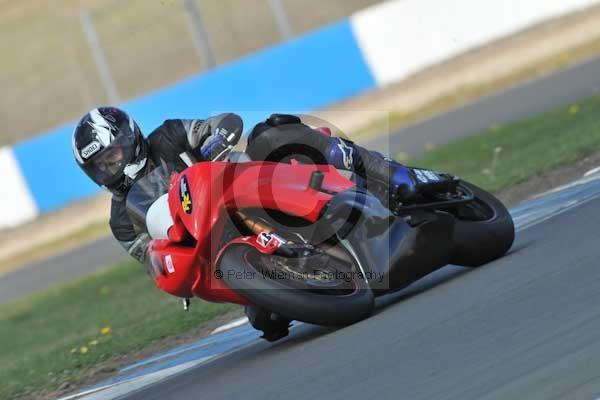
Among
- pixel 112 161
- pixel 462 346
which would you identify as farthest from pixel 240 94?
pixel 462 346

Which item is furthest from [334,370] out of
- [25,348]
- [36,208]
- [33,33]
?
[33,33]

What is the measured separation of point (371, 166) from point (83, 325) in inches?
239

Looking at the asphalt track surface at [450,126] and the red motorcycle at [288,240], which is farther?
the asphalt track surface at [450,126]

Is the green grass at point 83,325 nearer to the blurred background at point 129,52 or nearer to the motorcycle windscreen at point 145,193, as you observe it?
the motorcycle windscreen at point 145,193

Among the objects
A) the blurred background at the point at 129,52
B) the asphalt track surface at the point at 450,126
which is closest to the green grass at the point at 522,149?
the asphalt track surface at the point at 450,126

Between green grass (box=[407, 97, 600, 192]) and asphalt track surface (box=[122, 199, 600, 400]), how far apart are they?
454 centimetres

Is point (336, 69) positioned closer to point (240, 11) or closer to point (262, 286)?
point (240, 11)

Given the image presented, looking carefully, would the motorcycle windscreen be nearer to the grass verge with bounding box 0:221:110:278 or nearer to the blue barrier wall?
the grass verge with bounding box 0:221:110:278

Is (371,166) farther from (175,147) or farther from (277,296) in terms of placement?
(175,147)

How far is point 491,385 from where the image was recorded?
4059 millimetres

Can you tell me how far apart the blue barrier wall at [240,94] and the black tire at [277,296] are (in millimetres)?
15008

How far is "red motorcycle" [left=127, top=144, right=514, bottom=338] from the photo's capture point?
5742 millimetres

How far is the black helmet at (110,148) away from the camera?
258 inches

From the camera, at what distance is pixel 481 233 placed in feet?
21.6
